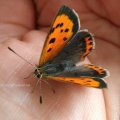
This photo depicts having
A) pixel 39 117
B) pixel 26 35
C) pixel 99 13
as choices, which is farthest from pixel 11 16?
pixel 39 117

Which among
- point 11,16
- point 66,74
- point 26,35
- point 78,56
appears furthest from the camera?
point 11,16

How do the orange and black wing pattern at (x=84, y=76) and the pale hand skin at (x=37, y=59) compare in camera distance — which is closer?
the orange and black wing pattern at (x=84, y=76)

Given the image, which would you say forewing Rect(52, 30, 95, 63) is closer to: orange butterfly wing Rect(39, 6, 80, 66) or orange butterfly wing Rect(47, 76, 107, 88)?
orange butterfly wing Rect(39, 6, 80, 66)

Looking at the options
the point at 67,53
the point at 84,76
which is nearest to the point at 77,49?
the point at 67,53

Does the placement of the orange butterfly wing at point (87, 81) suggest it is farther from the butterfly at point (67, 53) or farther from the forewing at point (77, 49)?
the forewing at point (77, 49)

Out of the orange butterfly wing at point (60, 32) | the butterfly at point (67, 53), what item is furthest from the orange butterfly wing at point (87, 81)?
the orange butterfly wing at point (60, 32)

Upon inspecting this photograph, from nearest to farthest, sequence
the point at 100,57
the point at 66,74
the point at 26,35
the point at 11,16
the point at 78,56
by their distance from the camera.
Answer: the point at 66,74 < the point at 78,56 < the point at 100,57 < the point at 26,35 < the point at 11,16

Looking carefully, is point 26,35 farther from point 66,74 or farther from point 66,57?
point 66,74

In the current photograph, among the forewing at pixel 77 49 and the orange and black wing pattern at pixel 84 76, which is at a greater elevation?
the forewing at pixel 77 49

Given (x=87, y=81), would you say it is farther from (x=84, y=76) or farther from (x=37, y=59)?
(x=37, y=59)
